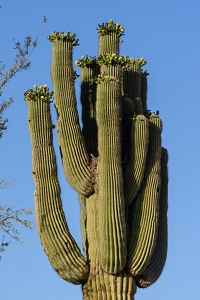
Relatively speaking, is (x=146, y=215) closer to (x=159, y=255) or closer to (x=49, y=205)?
(x=159, y=255)

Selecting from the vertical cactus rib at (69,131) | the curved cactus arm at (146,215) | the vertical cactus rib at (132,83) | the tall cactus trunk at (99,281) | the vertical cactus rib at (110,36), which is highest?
the vertical cactus rib at (110,36)

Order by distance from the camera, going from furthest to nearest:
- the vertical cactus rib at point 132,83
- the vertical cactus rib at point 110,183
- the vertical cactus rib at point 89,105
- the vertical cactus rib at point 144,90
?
the vertical cactus rib at point 144,90 < the vertical cactus rib at point 132,83 < the vertical cactus rib at point 89,105 < the vertical cactus rib at point 110,183

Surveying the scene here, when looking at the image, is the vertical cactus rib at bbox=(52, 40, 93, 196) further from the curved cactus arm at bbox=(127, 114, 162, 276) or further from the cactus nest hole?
the curved cactus arm at bbox=(127, 114, 162, 276)

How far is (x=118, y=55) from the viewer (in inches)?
472

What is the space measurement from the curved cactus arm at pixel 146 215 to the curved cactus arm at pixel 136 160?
0.54 feet

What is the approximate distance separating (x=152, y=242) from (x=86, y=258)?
1.05 m

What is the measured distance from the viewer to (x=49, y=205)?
1063 cm

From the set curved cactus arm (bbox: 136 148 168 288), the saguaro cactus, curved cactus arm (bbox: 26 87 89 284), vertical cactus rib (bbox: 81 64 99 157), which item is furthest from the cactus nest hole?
curved cactus arm (bbox: 136 148 168 288)

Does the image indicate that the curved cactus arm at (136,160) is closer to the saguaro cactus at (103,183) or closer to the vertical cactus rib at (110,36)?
the saguaro cactus at (103,183)

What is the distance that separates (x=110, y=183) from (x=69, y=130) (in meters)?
1.07

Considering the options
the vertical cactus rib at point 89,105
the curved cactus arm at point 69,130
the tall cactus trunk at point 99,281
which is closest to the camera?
the tall cactus trunk at point 99,281

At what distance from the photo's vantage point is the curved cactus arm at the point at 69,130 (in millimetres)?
11000

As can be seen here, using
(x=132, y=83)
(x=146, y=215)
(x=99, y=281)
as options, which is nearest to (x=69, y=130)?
(x=146, y=215)

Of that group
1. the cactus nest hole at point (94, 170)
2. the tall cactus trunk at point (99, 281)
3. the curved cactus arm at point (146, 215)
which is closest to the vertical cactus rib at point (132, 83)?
the curved cactus arm at point (146, 215)
